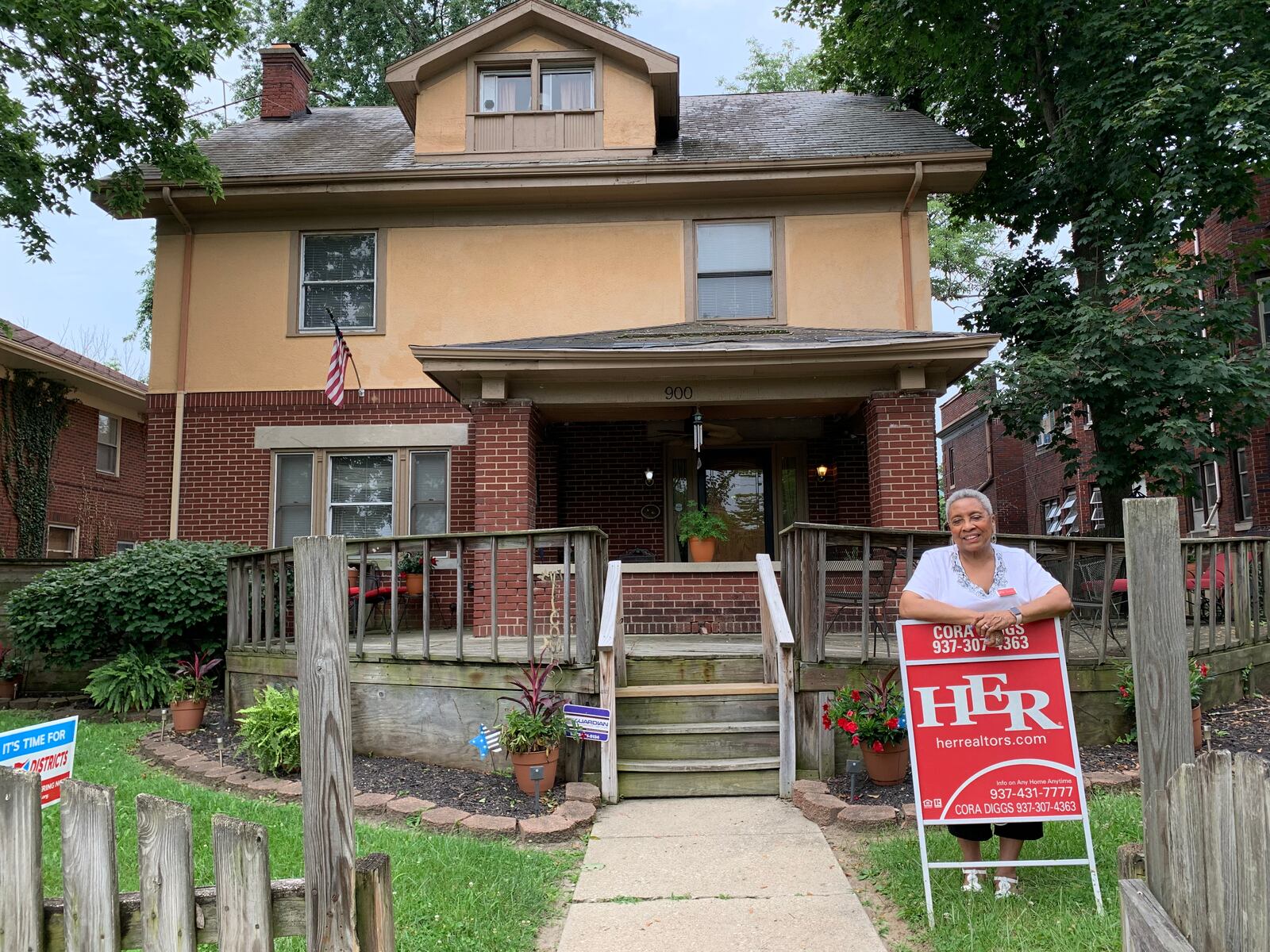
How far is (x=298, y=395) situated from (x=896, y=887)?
9.84 meters

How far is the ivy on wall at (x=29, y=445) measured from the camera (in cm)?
1527

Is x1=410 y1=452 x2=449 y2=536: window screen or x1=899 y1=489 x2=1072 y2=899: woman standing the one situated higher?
x1=410 y1=452 x2=449 y2=536: window screen

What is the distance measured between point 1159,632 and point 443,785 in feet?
16.5

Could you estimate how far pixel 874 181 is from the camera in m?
11.6

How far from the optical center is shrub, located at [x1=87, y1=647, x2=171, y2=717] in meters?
8.95

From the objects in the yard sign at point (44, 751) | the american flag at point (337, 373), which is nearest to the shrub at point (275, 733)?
the yard sign at point (44, 751)

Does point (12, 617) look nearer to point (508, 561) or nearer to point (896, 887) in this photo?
point (508, 561)

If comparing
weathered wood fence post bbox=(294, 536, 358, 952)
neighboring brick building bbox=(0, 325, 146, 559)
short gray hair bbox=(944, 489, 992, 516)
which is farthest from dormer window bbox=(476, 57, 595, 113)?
weathered wood fence post bbox=(294, 536, 358, 952)

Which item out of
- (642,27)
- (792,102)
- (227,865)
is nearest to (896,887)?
(227,865)

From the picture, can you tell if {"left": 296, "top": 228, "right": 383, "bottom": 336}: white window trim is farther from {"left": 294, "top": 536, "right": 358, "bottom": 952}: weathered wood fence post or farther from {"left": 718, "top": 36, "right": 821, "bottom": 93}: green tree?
{"left": 718, "top": 36, "right": 821, "bottom": 93}: green tree

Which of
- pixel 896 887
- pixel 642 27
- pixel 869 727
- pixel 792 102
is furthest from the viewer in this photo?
pixel 642 27

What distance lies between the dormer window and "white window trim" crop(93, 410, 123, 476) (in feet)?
36.2

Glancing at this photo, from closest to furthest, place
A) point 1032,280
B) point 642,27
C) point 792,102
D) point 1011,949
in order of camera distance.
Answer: point 1011,949 < point 1032,280 < point 792,102 < point 642,27

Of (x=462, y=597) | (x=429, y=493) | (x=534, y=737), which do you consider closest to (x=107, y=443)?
(x=429, y=493)
